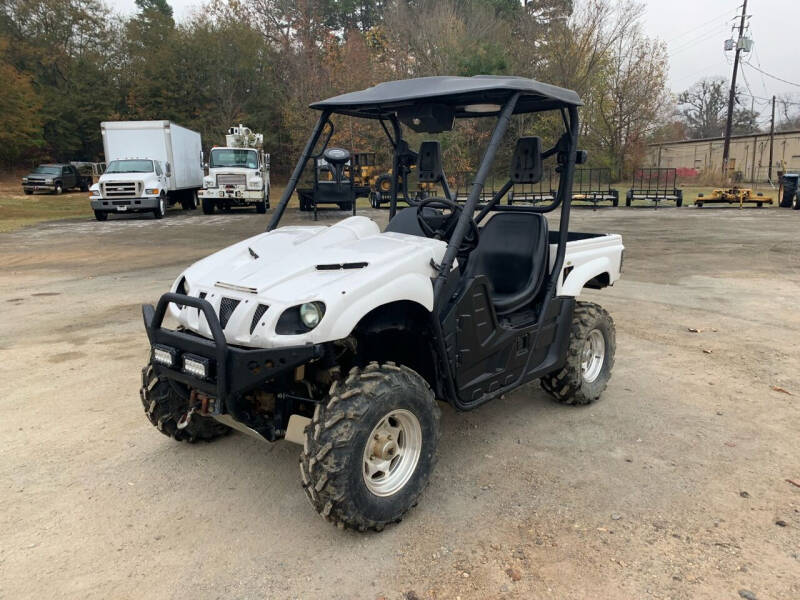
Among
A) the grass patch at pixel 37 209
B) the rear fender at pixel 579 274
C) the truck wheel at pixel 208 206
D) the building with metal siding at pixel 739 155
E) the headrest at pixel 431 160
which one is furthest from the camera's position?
the building with metal siding at pixel 739 155

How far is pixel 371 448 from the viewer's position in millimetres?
2869

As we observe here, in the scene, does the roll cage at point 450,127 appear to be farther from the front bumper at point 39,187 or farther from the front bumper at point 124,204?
the front bumper at point 39,187

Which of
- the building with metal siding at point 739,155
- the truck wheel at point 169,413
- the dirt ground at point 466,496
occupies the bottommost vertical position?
the dirt ground at point 466,496

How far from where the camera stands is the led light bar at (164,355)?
9.24ft

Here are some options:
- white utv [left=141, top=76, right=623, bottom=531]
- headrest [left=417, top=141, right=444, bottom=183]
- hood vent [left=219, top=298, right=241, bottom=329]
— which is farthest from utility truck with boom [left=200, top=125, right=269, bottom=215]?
hood vent [left=219, top=298, right=241, bottom=329]

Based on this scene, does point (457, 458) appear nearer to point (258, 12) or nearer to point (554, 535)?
point (554, 535)

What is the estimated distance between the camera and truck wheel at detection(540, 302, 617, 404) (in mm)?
4191

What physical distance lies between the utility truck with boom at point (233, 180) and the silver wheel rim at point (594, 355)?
59.4 feet

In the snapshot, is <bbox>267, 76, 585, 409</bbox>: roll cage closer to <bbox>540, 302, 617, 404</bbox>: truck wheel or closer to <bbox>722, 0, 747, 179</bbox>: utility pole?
<bbox>540, 302, 617, 404</bbox>: truck wheel

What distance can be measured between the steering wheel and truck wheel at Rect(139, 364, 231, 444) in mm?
1708

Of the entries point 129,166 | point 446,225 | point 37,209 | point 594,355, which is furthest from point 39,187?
point 594,355

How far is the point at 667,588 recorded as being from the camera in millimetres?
2455

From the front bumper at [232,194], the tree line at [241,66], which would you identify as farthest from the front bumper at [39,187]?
the front bumper at [232,194]

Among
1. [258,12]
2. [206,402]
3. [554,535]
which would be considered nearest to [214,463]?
[206,402]
